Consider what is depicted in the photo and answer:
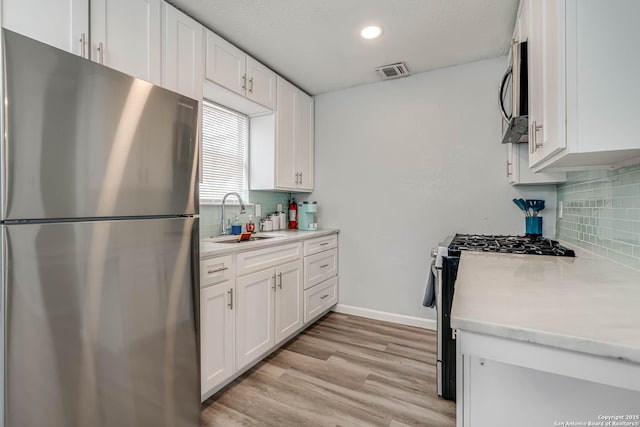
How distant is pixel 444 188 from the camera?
9.12ft

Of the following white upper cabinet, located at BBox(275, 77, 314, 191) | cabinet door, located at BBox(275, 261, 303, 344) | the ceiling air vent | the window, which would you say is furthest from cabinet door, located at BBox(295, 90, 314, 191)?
cabinet door, located at BBox(275, 261, 303, 344)

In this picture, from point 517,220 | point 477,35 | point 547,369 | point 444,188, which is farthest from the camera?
point 444,188

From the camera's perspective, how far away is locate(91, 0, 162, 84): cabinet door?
4.71 ft

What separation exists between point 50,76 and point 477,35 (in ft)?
8.44

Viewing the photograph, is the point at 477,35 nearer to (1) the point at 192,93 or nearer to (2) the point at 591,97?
(2) the point at 591,97

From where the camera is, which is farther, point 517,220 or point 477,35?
point 517,220

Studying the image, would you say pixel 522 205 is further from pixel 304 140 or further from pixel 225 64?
pixel 225 64

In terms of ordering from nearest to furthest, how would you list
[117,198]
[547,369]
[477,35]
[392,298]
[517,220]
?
[547,369] < [117,198] < [477,35] < [517,220] < [392,298]

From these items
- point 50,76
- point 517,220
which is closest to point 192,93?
point 50,76

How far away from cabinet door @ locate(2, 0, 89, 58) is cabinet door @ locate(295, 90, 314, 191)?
76.4 inches

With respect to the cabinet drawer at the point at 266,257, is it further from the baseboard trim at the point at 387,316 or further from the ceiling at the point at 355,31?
the ceiling at the point at 355,31

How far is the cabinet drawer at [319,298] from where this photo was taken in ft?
8.98

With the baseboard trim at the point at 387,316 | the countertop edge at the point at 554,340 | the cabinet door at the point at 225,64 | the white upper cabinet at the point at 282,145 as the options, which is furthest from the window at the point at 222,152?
the countertop edge at the point at 554,340

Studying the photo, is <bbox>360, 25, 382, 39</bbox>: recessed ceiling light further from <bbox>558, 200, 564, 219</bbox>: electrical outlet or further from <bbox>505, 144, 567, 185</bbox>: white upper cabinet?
<bbox>558, 200, 564, 219</bbox>: electrical outlet
